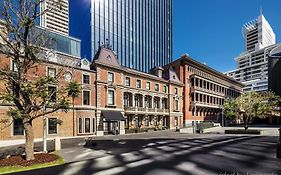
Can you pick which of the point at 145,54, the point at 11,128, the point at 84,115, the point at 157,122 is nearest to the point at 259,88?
the point at 145,54

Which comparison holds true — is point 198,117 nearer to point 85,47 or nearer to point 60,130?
point 60,130

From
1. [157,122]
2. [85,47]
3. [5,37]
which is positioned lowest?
[157,122]

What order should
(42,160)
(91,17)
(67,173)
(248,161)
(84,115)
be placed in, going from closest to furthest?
1. (67,173)
2. (248,161)
3. (42,160)
4. (84,115)
5. (91,17)

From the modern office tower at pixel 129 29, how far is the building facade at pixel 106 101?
167 ft

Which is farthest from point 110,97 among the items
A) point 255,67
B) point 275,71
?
point 255,67

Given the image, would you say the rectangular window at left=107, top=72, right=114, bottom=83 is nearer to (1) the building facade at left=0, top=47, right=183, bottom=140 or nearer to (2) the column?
(1) the building facade at left=0, top=47, right=183, bottom=140

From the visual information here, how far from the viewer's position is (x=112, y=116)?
132 ft

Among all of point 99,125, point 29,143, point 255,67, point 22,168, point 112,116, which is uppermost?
point 255,67

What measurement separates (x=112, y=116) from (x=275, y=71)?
57.7 m

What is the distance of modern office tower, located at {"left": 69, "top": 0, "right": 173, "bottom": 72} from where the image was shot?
102 m

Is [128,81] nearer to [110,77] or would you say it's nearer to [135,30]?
[110,77]

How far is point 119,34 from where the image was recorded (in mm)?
111938

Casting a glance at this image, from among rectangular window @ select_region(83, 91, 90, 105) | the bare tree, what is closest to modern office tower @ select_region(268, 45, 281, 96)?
rectangular window @ select_region(83, 91, 90, 105)

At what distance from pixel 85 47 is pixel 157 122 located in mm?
62854
